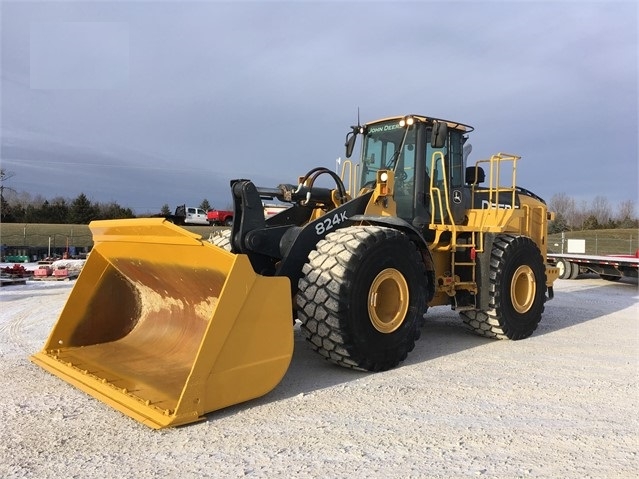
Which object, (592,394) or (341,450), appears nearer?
(341,450)

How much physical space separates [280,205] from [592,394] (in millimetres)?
3610

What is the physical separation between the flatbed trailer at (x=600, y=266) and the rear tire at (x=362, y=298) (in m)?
11.5

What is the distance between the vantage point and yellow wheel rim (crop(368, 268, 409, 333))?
4965mm

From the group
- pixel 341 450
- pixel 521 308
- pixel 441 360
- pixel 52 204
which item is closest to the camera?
pixel 341 450

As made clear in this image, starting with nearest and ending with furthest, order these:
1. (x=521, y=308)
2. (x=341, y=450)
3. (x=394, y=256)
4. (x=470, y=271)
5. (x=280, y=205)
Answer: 1. (x=341, y=450)
2. (x=394, y=256)
3. (x=280, y=205)
4. (x=470, y=271)
5. (x=521, y=308)

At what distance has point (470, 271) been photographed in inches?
261

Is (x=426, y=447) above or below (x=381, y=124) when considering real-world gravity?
A: below

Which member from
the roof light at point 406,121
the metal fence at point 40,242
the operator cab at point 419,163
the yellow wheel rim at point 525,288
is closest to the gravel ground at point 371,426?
the yellow wheel rim at point 525,288

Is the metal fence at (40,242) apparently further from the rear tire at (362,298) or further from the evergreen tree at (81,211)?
the rear tire at (362,298)

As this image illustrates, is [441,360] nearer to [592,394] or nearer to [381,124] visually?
[592,394]

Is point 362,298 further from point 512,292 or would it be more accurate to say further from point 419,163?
point 512,292

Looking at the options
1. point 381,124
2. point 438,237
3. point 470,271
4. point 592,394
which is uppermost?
point 381,124

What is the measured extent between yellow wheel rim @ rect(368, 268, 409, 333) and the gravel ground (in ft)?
1.55

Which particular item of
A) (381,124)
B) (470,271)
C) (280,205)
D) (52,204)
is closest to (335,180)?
(280,205)
